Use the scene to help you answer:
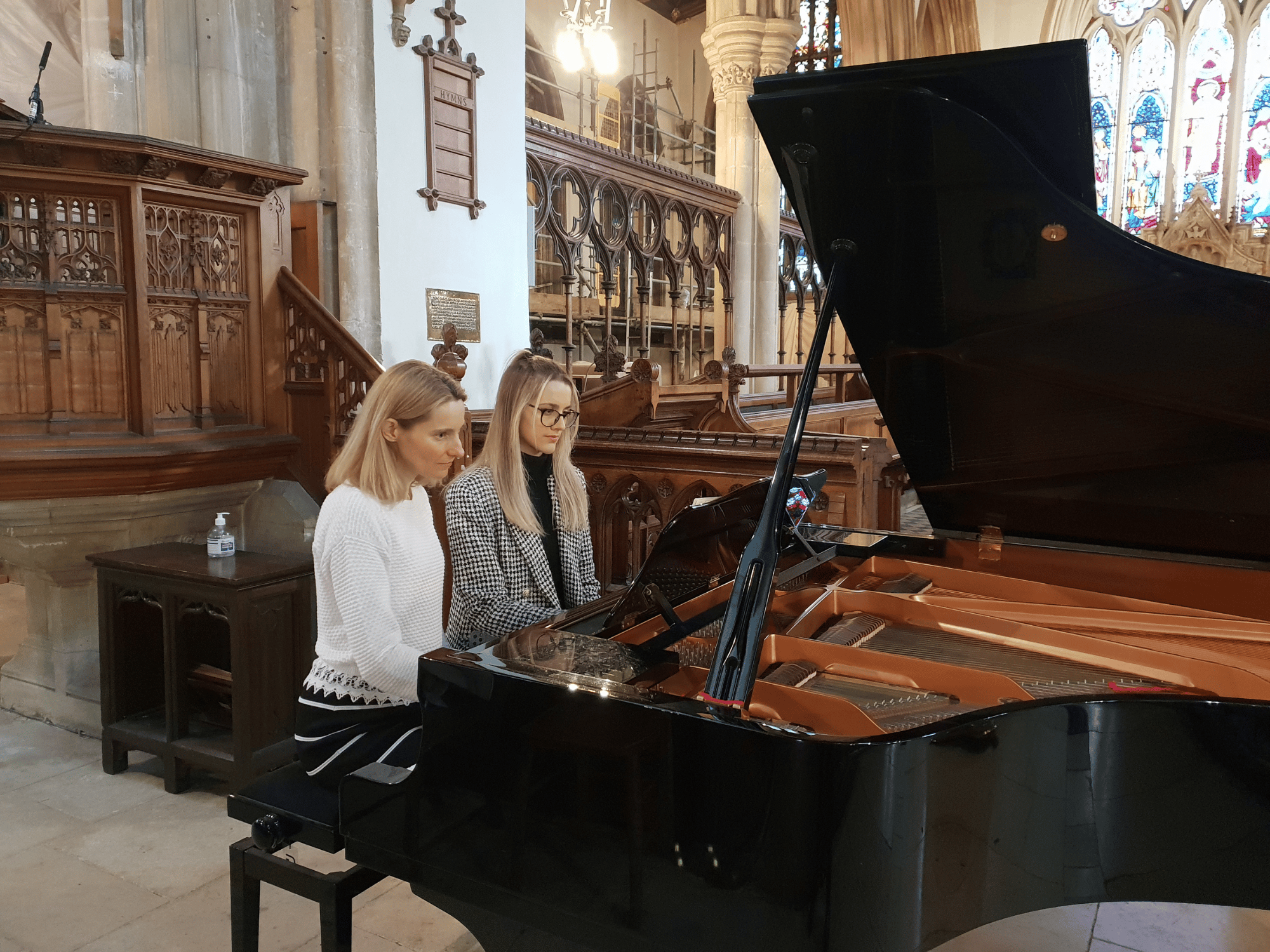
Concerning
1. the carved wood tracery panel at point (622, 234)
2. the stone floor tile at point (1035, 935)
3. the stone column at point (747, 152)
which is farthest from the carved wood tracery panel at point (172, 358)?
the stone column at point (747, 152)

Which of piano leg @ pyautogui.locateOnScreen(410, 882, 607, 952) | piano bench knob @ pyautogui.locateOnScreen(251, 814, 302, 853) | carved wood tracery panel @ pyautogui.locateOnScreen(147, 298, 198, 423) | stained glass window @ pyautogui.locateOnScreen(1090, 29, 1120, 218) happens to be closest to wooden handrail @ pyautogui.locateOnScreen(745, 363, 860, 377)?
carved wood tracery panel @ pyautogui.locateOnScreen(147, 298, 198, 423)

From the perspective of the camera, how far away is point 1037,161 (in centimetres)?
178

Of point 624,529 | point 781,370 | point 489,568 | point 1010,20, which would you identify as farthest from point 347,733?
point 1010,20

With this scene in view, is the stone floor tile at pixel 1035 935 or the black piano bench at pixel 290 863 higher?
the black piano bench at pixel 290 863

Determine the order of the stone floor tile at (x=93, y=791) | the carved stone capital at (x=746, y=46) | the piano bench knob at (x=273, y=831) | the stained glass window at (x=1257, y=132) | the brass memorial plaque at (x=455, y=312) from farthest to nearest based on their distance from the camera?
the stained glass window at (x=1257, y=132) → the carved stone capital at (x=746, y=46) → the brass memorial plaque at (x=455, y=312) → the stone floor tile at (x=93, y=791) → the piano bench knob at (x=273, y=831)

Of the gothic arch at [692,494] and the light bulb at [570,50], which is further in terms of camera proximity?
the light bulb at [570,50]

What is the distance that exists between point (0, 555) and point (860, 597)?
3.40 metres

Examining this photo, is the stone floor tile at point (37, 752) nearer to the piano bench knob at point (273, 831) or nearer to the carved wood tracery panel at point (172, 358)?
the carved wood tracery panel at point (172, 358)

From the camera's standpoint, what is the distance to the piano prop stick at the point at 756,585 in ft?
4.87

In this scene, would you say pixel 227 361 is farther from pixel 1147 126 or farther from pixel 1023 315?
pixel 1147 126

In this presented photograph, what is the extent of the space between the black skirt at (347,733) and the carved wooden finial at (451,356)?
229 cm

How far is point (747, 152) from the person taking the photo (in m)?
11.2

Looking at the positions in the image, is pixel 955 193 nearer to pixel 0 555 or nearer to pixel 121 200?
pixel 121 200

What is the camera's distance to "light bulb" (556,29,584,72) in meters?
8.74
